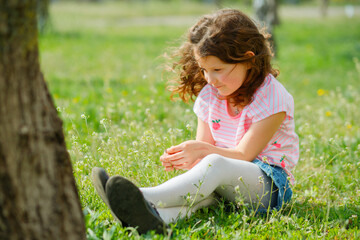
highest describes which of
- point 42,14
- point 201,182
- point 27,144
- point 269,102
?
point 27,144

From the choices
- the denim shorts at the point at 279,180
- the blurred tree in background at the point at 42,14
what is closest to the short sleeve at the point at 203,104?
the denim shorts at the point at 279,180

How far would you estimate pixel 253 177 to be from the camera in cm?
252

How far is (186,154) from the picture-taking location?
245 cm

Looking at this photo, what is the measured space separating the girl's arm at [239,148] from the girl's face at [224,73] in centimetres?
26

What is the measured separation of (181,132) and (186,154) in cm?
90

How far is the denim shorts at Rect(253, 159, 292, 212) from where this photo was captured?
254 centimetres

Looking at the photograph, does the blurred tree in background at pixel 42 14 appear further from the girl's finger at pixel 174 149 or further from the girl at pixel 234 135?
the girl's finger at pixel 174 149

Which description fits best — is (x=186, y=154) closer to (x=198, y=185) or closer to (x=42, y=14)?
(x=198, y=185)

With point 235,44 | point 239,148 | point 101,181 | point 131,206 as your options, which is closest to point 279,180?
point 239,148

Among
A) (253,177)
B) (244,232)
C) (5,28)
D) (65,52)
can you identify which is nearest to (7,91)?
(5,28)

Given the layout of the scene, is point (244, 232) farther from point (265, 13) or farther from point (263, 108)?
point (265, 13)

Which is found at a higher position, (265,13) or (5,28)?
(5,28)

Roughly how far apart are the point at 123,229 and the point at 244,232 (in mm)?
584

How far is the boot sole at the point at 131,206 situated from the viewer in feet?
6.75
